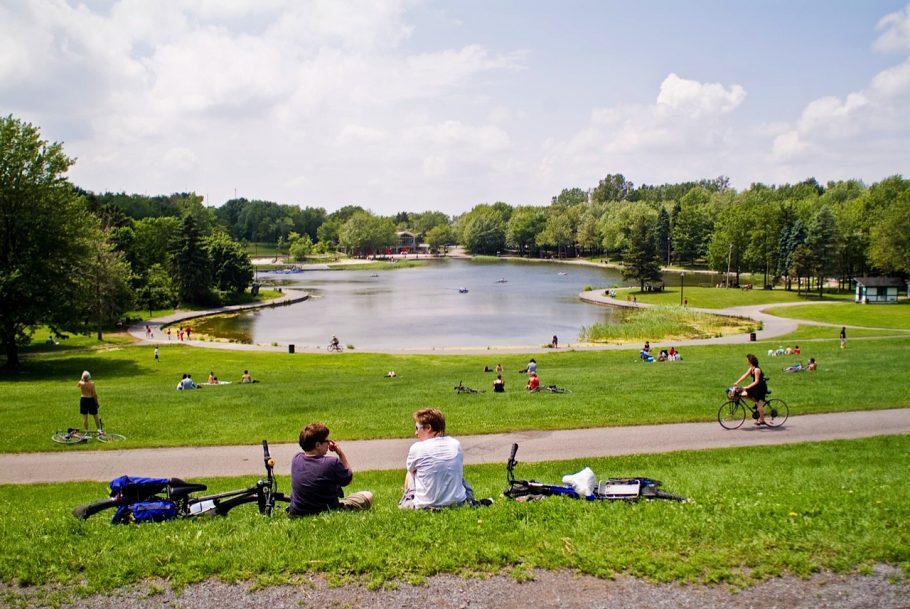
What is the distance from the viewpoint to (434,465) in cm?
847

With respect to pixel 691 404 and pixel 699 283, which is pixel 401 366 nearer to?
pixel 691 404

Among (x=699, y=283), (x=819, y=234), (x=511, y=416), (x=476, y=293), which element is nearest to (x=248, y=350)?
(x=511, y=416)

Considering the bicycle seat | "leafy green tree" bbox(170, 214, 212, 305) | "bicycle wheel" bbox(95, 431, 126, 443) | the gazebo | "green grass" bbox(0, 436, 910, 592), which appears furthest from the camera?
"leafy green tree" bbox(170, 214, 212, 305)

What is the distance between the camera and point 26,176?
3706 cm

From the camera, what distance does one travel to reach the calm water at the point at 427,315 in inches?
2180

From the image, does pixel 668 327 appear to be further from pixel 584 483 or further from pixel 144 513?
pixel 144 513

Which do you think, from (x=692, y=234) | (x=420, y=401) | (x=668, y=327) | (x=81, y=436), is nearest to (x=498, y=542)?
(x=81, y=436)

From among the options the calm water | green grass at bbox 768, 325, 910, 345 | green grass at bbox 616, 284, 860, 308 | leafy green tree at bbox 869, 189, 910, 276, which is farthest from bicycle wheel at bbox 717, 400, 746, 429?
leafy green tree at bbox 869, 189, 910, 276

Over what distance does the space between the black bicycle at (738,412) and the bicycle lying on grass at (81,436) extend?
52.3ft

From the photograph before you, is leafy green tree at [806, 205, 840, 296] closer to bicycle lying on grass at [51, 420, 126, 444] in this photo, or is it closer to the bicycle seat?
bicycle lying on grass at [51, 420, 126, 444]

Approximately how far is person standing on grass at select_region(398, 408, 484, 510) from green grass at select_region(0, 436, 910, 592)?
29 cm

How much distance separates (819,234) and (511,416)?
79121 mm

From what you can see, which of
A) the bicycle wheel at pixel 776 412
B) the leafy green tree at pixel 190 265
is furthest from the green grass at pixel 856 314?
the leafy green tree at pixel 190 265

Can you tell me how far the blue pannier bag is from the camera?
342 inches
